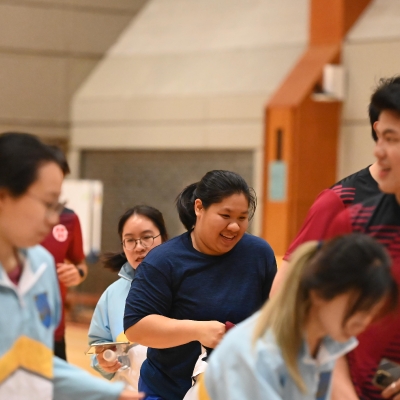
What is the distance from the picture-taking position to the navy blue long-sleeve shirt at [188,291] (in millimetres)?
3059

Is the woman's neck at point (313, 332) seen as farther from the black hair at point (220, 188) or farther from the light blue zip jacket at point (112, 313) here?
the light blue zip jacket at point (112, 313)

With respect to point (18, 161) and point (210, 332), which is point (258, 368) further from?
point (210, 332)

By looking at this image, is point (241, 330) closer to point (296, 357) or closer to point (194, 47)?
point (296, 357)

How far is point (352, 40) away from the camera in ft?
27.7

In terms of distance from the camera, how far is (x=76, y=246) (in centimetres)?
500

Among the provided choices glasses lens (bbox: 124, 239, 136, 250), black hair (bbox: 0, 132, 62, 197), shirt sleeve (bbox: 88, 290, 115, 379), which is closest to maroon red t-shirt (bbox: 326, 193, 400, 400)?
black hair (bbox: 0, 132, 62, 197)

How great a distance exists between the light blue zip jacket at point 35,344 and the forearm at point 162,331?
2.10ft

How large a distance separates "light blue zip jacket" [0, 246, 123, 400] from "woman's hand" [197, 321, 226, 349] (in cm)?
62

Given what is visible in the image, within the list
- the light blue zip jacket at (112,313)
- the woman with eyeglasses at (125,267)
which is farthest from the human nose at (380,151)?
the light blue zip jacket at (112,313)

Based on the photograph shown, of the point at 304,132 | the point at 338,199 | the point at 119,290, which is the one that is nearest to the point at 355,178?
the point at 338,199

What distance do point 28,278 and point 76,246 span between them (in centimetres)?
288

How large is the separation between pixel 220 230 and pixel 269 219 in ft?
18.5

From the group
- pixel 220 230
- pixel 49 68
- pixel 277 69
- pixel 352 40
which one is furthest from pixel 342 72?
pixel 220 230

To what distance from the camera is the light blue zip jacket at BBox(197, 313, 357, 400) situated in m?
1.93
